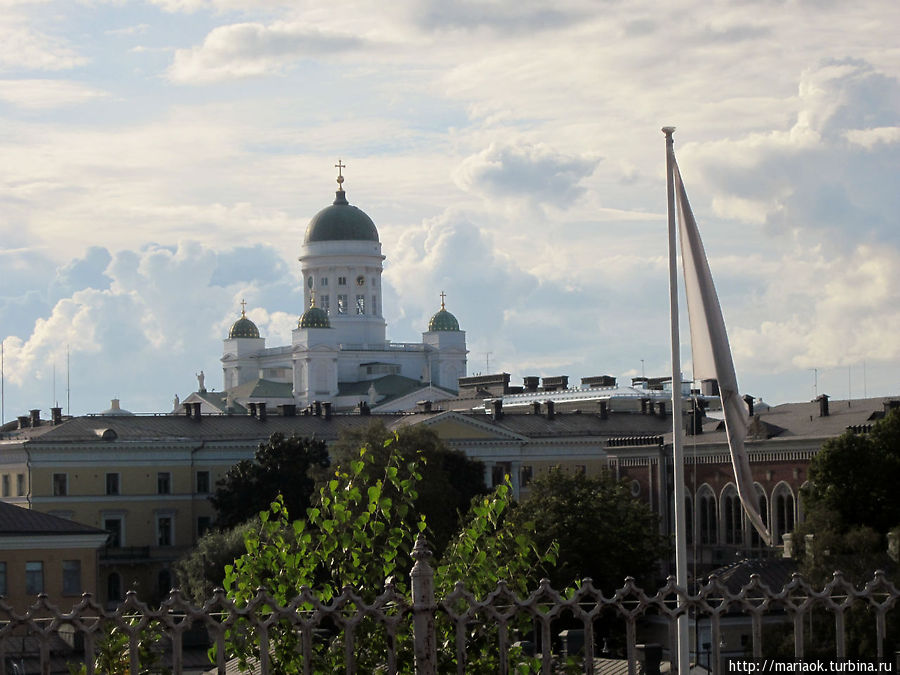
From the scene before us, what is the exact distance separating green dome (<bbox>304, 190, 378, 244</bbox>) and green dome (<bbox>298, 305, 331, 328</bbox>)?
7327 mm

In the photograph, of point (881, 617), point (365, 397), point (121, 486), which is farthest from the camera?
point (365, 397)

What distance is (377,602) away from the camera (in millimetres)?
13703

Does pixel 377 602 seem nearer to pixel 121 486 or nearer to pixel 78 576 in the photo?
pixel 78 576

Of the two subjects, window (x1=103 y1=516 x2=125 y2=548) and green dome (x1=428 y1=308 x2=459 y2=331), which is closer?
window (x1=103 y1=516 x2=125 y2=548)

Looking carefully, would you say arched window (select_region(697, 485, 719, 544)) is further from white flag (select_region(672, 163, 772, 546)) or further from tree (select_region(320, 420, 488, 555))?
white flag (select_region(672, 163, 772, 546))

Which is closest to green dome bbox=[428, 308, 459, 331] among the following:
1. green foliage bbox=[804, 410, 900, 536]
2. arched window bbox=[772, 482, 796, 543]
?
arched window bbox=[772, 482, 796, 543]

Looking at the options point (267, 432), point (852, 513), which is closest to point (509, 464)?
point (267, 432)

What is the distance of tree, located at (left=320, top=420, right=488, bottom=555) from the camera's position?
6119 centimetres

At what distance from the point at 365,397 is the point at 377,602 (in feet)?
384

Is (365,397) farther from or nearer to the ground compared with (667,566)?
farther from the ground

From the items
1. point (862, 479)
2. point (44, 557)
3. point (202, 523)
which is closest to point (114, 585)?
point (202, 523)

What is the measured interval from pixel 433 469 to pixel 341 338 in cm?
7948

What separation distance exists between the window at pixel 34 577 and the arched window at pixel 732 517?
92.8 feet

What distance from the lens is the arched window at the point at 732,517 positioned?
71.1 meters
